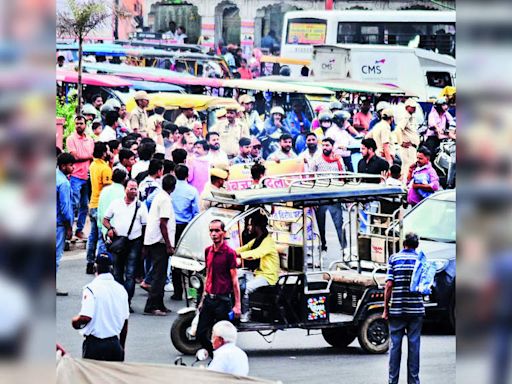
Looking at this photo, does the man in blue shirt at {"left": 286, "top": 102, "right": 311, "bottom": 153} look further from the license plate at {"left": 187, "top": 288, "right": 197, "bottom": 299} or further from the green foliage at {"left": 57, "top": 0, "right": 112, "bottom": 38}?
the license plate at {"left": 187, "top": 288, "right": 197, "bottom": 299}

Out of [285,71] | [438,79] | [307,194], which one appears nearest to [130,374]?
[307,194]

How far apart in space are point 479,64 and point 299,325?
27.4 feet

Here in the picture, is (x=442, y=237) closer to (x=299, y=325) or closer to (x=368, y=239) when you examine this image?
(x=368, y=239)

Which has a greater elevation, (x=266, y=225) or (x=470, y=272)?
(x=470, y=272)

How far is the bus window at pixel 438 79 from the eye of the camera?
123ft

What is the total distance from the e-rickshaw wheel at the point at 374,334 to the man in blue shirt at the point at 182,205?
9.39 feet

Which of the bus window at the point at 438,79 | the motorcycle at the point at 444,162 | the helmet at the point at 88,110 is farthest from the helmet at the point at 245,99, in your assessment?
the bus window at the point at 438,79

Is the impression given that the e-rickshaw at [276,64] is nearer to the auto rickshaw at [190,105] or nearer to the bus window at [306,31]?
the bus window at [306,31]

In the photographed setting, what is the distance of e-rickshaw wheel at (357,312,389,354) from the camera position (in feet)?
35.1

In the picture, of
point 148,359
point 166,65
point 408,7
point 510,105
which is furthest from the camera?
point 408,7

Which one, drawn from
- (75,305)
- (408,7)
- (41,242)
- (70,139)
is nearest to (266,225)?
(75,305)

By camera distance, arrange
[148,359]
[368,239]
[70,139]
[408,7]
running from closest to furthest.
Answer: [148,359]
[368,239]
[70,139]
[408,7]

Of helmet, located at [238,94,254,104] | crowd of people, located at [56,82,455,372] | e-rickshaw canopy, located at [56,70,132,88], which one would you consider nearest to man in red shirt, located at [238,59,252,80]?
helmet, located at [238,94,254,104]

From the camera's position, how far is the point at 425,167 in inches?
611
